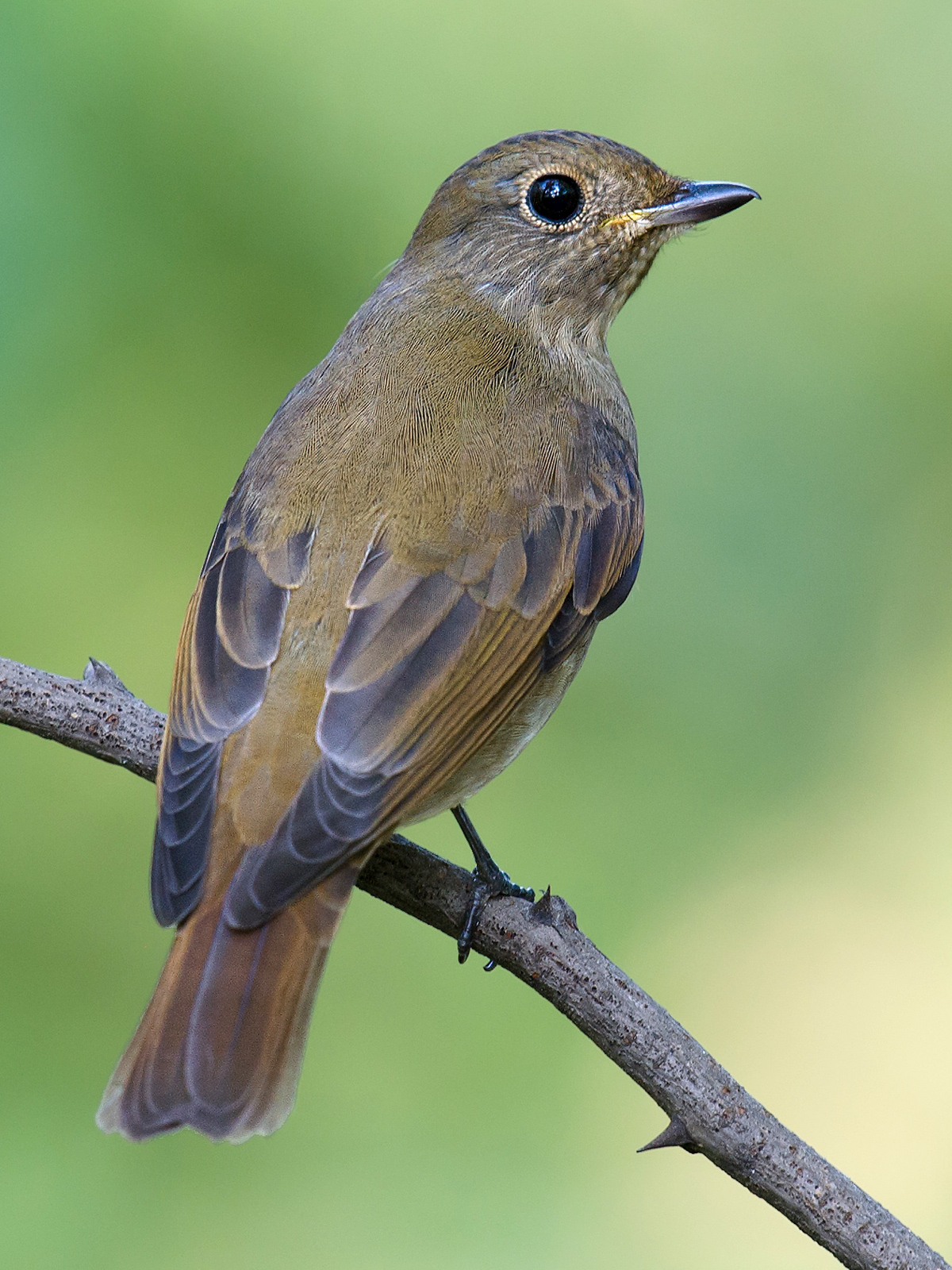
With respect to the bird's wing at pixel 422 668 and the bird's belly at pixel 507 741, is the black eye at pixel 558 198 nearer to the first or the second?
the bird's wing at pixel 422 668

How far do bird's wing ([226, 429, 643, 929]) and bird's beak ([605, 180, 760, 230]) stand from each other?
810mm

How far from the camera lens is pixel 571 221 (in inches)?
169

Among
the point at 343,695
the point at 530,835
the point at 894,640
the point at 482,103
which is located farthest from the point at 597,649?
the point at 343,695

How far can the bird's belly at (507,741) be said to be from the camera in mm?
3500

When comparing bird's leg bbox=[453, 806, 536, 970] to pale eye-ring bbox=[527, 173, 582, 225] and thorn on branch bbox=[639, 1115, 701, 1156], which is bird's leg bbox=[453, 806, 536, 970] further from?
pale eye-ring bbox=[527, 173, 582, 225]

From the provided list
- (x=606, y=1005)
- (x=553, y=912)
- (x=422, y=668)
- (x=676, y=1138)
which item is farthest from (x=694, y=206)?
(x=676, y=1138)

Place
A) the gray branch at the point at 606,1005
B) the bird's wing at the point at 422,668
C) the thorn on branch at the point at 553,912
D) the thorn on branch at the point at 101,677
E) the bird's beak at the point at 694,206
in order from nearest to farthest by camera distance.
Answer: the gray branch at the point at 606,1005 < the bird's wing at the point at 422,668 < the thorn on branch at the point at 553,912 < the thorn on branch at the point at 101,677 < the bird's beak at the point at 694,206

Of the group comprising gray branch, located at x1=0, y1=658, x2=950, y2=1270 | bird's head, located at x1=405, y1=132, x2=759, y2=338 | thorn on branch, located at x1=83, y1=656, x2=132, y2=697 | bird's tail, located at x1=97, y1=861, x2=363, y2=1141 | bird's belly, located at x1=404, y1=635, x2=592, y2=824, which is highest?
bird's head, located at x1=405, y1=132, x2=759, y2=338

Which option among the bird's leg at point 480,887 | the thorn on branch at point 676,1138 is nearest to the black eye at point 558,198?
A: the bird's leg at point 480,887

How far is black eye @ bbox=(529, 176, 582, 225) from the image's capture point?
4.30 m

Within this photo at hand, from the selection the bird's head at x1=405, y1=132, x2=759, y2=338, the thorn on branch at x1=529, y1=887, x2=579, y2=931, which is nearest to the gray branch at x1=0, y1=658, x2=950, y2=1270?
the thorn on branch at x1=529, y1=887, x2=579, y2=931

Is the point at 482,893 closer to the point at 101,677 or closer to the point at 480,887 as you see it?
the point at 480,887

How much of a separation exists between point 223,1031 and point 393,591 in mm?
999

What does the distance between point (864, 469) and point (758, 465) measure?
0.39 meters
